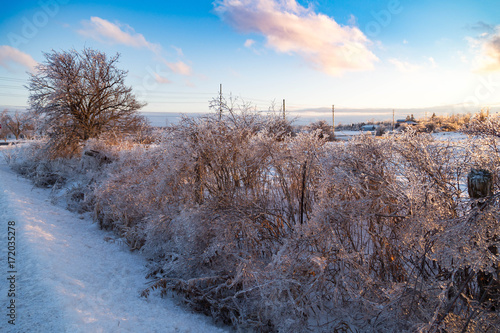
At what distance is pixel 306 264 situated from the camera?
355cm

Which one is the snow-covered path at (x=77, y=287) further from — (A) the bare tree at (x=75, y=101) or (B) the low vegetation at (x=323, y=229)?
(A) the bare tree at (x=75, y=101)

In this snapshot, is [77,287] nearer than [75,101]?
Yes

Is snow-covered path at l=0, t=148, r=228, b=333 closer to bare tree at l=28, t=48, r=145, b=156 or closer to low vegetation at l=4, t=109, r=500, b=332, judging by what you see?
low vegetation at l=4, t=109, r=500, b=332

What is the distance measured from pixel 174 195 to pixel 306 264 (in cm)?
304

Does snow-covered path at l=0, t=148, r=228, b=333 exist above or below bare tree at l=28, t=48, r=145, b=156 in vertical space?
below

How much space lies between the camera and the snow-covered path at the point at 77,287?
3277 millimetres

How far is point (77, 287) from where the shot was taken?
410 centimetres

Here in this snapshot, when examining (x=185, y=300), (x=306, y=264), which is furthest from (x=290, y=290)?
(x=185, y=300)

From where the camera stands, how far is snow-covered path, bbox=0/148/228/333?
10.8 feet

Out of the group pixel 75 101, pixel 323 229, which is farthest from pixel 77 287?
pixel 75 101

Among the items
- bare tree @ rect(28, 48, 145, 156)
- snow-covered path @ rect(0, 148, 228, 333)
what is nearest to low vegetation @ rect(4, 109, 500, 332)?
snow-covered path @ rect(0, 148, 228, 333)

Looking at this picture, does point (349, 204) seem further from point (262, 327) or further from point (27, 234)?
point (27, 234)

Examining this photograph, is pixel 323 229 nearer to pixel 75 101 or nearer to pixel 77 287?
pixel 77 287

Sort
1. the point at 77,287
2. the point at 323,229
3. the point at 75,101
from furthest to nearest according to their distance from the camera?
1. the point at 75,101
2. the point at 77,287
3. the point at 323,229
